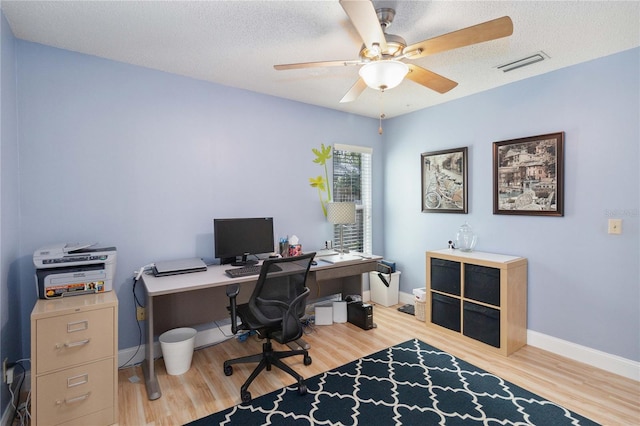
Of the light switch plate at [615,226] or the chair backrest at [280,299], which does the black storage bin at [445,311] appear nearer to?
the light switch plate at [615,226]

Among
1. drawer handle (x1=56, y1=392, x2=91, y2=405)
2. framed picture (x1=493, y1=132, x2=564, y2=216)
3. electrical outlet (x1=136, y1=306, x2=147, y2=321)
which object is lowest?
drawer handle (x1=56, y1=392, x2=91, y2=405)

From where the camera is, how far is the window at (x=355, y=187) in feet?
13.0

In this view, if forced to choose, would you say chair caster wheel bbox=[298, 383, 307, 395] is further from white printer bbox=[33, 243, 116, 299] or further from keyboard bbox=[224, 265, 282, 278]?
white printer bbox=[33, 243, 116, 299]

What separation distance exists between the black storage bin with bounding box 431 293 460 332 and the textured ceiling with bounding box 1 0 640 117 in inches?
84.4

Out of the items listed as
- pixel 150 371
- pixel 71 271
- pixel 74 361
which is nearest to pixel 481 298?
pixel 150 371

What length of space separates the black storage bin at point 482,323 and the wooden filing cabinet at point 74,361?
113 inches

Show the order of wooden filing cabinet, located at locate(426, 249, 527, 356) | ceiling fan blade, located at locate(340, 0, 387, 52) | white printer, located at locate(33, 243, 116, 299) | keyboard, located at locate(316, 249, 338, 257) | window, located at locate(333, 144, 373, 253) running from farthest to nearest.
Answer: window, located at locate(333, 144, 373, 253), keyboard, located at locate(316, 249, 338, 257), wooden filing cabinet, located at locate(426, 249, 527, 356), white printer, located at locate(33, 243, 116, 299), ceiling fan blade, located at locate(340, 0, 387, 52)

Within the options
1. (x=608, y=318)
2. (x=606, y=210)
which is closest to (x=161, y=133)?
(x=606, y=210)

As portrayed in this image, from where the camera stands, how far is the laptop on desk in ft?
8.18

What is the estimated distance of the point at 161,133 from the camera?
2.78 metres

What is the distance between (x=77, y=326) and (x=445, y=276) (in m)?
3.02

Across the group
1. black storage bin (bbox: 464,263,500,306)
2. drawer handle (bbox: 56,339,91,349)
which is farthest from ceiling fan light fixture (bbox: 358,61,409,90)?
drawer handle (bbox: 56,339,91,349)

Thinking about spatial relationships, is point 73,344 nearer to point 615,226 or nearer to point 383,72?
point 383,72

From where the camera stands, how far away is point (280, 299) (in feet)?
7.59
